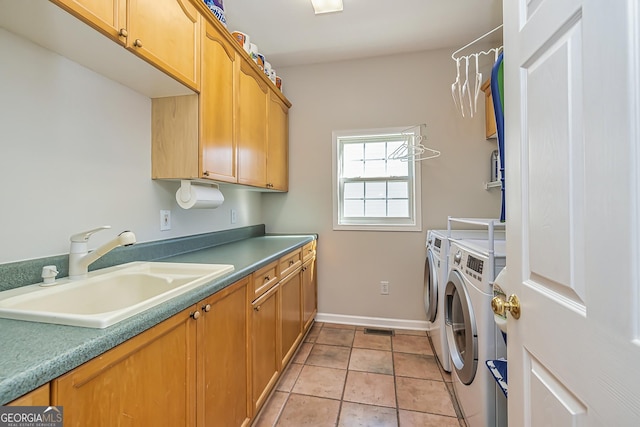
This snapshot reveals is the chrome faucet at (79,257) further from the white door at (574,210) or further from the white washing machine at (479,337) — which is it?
the white washing machine at (479,337)

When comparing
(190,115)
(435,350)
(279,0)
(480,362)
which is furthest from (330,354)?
(279,0)

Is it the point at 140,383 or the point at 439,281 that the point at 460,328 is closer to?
the point at 439,281

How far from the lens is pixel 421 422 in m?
1.51

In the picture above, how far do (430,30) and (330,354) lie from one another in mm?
2787

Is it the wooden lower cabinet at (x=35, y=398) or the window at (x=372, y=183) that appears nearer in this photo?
the wooden lower cabinet at (x=35, y=398)

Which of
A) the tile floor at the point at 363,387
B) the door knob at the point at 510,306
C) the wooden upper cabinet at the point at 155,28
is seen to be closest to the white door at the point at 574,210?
the door knob at the point at 510,306

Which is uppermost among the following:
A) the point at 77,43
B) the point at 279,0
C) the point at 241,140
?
the point at 279,0

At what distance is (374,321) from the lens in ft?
9.00

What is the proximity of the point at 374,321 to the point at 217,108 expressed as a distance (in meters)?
2.33

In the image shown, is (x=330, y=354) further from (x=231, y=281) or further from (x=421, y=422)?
(x=231, y=281)

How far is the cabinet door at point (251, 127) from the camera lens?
1.89 metres

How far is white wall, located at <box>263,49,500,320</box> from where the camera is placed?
2.57m

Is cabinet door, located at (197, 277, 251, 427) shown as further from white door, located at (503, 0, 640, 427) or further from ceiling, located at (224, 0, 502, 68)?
ceiling, located at (224, 0, 502, 68)

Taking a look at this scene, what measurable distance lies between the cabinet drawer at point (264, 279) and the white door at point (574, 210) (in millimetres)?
1089
